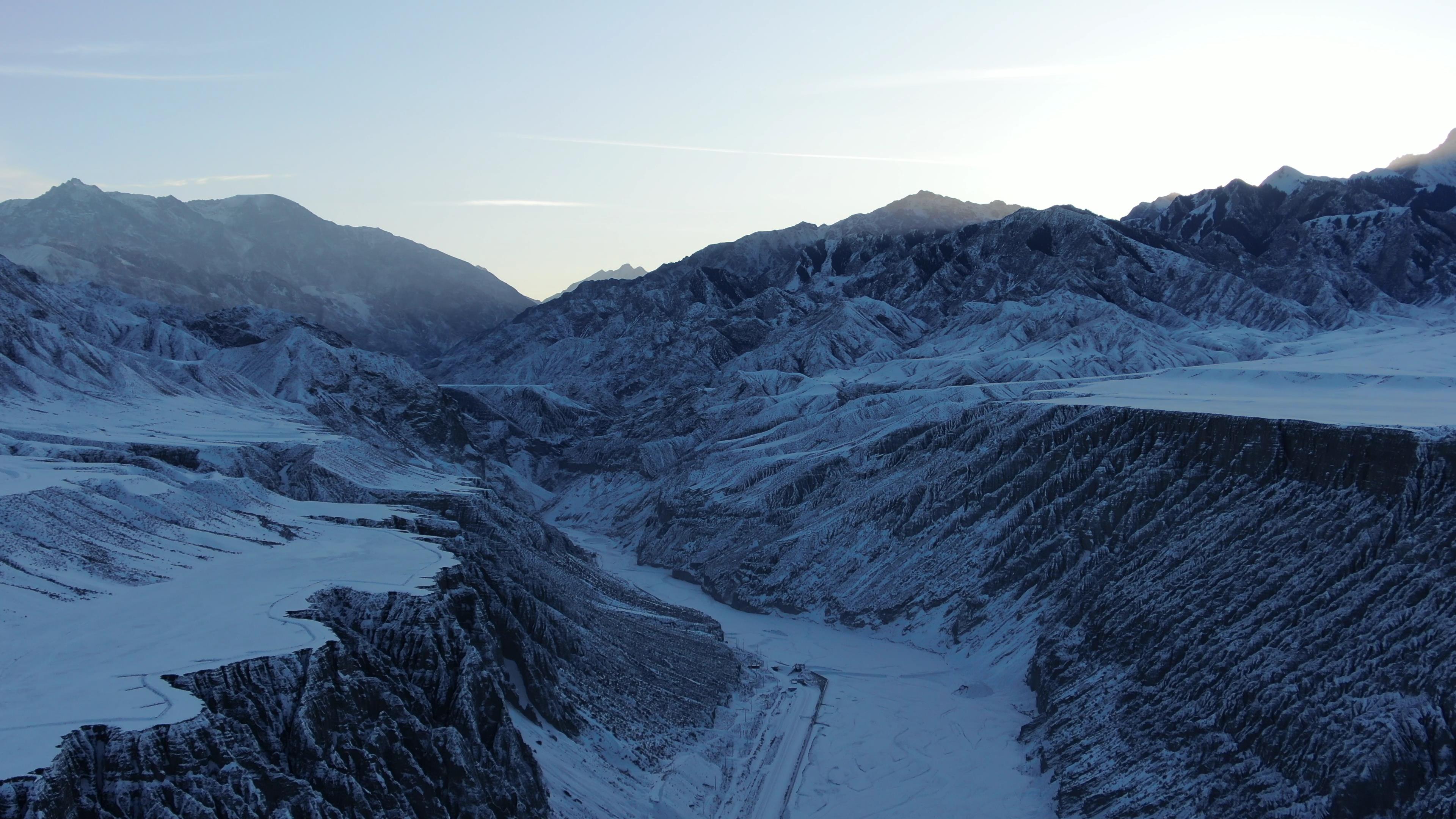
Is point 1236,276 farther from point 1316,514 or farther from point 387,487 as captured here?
point 387,487

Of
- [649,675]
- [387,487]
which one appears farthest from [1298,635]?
[387,487]

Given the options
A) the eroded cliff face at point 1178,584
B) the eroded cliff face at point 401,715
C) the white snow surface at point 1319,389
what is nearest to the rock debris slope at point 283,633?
the eroded cliff face at point 401,715

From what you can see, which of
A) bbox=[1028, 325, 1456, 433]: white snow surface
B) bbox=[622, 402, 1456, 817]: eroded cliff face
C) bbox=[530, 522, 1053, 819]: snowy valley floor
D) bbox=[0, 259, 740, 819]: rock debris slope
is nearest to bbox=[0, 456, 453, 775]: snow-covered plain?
bbox=[0, 259, 740, 819]: rock debris slope

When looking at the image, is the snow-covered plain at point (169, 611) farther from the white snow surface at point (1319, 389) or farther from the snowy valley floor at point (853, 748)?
the white snow surface at point (1319, 389)

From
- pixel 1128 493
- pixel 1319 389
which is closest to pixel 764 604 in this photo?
pixel 1128 493

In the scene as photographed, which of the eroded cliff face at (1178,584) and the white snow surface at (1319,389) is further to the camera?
the white snow surface at (1319,389)

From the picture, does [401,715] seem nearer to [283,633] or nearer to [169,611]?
[283,633]

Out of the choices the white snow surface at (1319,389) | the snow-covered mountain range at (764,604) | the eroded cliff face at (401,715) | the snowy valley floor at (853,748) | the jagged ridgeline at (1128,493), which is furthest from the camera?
the white snow surface at (1319,389)
